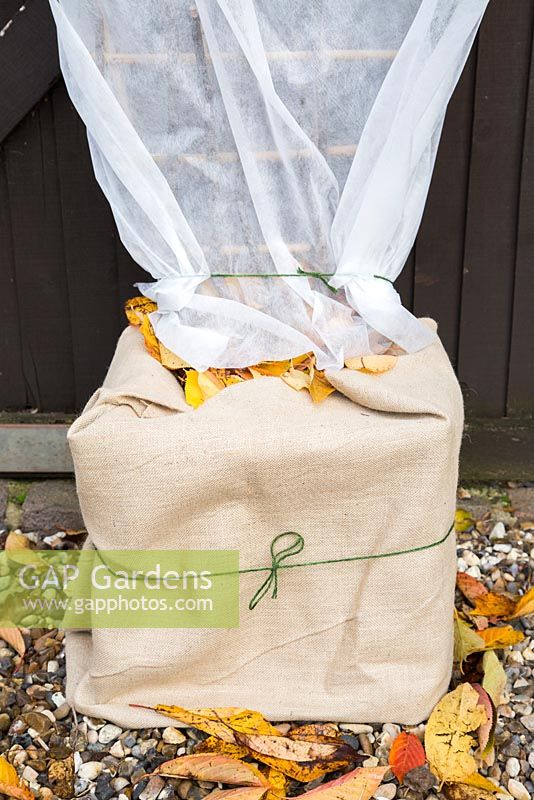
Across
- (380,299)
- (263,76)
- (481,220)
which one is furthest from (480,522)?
(263,76)

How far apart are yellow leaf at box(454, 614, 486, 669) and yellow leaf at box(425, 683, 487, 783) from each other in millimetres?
104

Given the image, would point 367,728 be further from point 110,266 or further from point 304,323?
point 110,266

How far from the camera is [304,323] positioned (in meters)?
1.53

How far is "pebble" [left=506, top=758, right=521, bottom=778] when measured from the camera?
145 centimetres

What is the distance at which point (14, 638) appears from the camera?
176 cm

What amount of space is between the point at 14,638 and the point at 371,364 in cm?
89

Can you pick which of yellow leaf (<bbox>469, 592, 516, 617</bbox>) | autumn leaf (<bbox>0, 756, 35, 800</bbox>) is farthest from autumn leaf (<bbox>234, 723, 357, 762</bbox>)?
yellow leaf (<bbox>469, 592, 516, 617</bbox>)

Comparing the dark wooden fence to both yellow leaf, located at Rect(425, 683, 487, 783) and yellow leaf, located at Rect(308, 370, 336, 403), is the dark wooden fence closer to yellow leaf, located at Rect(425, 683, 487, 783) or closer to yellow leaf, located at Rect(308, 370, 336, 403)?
yellow leaf, located at Rect(308, 370, 336, 403)

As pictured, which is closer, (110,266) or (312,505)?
(312,505)

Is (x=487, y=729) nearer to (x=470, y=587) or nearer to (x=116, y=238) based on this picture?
(x=470, y=587)

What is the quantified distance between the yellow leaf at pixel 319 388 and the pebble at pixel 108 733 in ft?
2.15

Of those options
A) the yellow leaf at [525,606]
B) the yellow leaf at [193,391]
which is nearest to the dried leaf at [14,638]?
the yellow leaf at [193,391]

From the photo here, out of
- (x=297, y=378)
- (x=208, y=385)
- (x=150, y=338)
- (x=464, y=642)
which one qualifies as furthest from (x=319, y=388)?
(x=464, y=642)

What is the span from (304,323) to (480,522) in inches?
34.6
